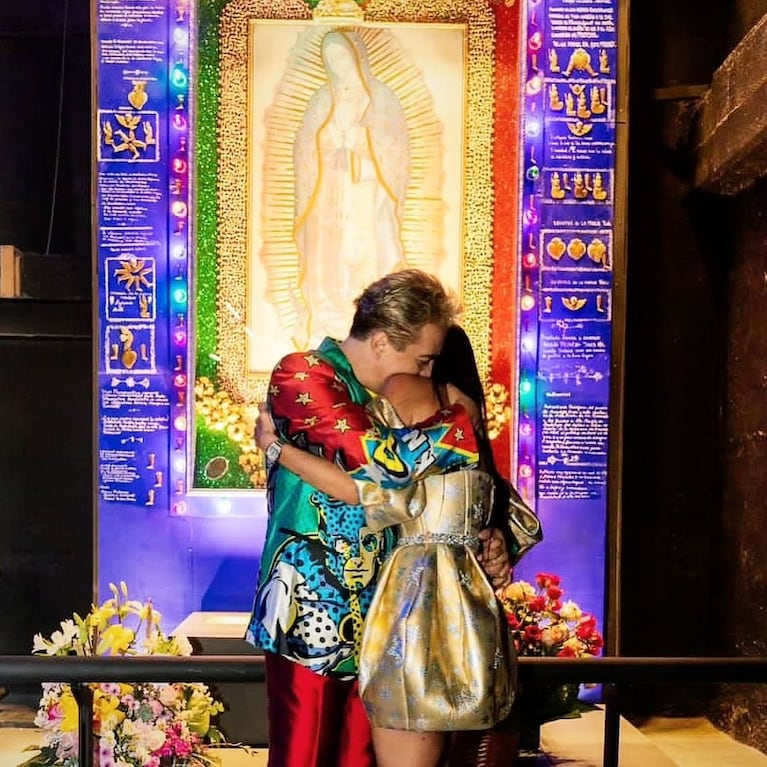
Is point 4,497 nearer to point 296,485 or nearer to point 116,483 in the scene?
point 116,483

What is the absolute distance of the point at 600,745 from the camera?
3.62 metres

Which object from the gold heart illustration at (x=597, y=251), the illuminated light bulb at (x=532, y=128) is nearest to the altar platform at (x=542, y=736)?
the gold heart illustration at (x=597, y=251)

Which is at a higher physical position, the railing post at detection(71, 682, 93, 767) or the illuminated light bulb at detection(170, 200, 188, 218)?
the illuminated light bulb at detection(170, 200, 188, 218)

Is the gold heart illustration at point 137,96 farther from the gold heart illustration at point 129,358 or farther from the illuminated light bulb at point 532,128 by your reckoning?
the illuminated light bulb at point 532,128

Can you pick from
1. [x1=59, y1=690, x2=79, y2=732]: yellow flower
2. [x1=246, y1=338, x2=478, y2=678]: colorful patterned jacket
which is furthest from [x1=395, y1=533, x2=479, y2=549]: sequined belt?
[x1=59, y1=690, x2=79, y2=732]: yellow flower

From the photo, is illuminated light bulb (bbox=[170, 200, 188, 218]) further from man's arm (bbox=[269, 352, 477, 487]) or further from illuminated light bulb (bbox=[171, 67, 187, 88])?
man's arm (bbox=[269, 352, 477, 487])

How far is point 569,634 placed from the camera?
3.14m

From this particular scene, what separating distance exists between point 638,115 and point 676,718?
113 inches

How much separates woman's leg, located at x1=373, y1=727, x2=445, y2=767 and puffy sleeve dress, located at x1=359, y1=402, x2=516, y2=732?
5cm

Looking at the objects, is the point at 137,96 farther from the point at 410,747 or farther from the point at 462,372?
the point at 410,747

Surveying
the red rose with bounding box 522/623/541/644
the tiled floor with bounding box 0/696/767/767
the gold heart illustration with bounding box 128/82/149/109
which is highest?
the gold heart illustration with bounding box 128/82/149/109

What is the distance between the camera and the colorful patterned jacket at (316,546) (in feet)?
5.90

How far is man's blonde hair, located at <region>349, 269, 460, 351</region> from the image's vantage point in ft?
6.04

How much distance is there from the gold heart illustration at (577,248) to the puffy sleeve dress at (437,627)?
91.5 inches
